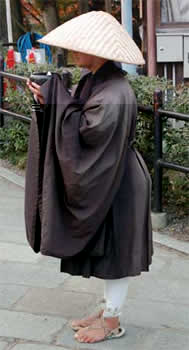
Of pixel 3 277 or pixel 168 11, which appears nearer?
pixel 3 277

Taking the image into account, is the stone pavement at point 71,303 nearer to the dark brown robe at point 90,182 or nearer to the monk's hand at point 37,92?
the dark brown robe at point 90,182

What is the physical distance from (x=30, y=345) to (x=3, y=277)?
0.96m

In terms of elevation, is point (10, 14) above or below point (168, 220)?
above

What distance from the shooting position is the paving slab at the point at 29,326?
3771 millimetres

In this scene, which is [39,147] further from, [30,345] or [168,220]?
[168,220]

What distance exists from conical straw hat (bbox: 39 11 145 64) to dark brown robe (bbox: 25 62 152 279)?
10 centimetres

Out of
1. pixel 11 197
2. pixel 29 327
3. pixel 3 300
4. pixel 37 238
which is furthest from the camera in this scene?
pixel 11 197

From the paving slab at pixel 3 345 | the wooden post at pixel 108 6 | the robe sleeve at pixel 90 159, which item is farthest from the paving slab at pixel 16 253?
the wooden post at pixel 108 6

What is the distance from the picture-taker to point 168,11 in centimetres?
859

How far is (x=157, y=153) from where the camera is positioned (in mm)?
5289

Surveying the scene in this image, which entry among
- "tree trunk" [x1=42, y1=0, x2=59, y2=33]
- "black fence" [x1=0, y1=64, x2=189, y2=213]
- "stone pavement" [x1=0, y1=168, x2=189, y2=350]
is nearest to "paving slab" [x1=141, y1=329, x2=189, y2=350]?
"stone pavement" [x1=0, y1=168, x2=189, y2=350]

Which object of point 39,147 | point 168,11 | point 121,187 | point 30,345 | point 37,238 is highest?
point 168,11

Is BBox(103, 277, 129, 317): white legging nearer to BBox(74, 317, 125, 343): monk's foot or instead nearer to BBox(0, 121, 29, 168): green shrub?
BBox(74, 317, 125, 343): monk's foot

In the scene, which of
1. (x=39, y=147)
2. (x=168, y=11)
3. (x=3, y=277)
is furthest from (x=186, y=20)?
(x=39, y=147)
